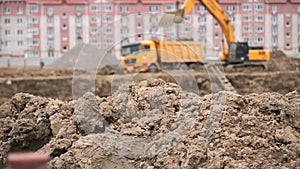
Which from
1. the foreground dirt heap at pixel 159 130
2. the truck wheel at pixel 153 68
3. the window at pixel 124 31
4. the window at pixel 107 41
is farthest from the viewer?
the window at pixel 124 31

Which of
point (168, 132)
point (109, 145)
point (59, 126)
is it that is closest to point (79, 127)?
point (59, 126)

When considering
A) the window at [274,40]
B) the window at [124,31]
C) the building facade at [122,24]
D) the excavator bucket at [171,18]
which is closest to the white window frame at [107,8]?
the building facade at [122,24]

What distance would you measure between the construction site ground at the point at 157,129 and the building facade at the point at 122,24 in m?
17.0

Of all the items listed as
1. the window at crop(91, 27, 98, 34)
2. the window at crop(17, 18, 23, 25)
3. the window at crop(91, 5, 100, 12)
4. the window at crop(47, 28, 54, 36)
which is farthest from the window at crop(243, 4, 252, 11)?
the window at crop(17, 18, 23, 25)

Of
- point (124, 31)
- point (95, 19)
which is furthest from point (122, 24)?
point (95, 19)

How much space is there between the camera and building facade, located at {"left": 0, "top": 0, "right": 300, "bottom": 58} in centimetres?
2630

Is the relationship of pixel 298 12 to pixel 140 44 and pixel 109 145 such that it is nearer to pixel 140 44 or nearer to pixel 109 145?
pixel 140 44

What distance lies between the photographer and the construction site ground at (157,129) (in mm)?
5488

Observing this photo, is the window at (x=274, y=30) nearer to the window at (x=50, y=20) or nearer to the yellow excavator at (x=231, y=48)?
the yellow excavator at (x=231, y=48)

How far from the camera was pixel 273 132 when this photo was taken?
Answer: 232 inches

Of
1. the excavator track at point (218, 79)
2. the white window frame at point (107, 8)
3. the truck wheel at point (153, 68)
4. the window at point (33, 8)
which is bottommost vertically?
the excavator track at point (218, 79)

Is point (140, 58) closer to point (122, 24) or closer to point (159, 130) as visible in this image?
point (122, 24)

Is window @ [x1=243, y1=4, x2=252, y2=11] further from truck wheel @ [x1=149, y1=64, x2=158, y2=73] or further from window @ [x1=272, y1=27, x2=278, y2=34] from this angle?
truck wheel @ [x1=149, y1=64, x2=158, y2=73]

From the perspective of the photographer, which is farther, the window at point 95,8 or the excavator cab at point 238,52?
the window at point 95,8
